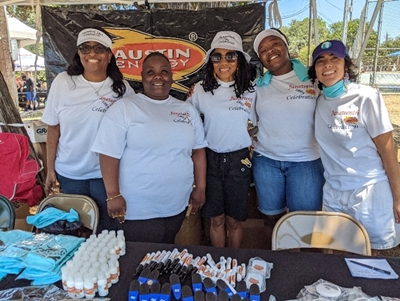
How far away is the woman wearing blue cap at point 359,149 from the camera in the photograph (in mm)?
1813

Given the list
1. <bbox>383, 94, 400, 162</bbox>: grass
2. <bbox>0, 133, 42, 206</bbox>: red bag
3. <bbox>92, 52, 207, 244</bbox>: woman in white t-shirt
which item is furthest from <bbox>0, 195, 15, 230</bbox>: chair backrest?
<bbox>383, 94, 400, 162</bbox>: grass

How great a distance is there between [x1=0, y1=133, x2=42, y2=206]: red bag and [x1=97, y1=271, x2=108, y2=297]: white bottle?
97.8 inches

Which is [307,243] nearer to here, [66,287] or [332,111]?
[332,111]

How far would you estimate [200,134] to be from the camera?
2086mm

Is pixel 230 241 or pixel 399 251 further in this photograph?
pixel 399 251

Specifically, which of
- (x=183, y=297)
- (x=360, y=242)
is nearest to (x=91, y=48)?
(x=183, y=297)

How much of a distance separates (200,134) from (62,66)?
298 centimetres

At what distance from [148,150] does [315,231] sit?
949 millimetres

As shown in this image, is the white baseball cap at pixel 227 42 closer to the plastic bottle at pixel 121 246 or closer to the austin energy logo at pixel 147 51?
the plastic bottle at pixel 121 246

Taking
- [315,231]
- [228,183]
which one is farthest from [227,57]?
[315,231]

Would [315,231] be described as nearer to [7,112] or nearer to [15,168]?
[15,168]

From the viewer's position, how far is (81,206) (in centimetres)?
201

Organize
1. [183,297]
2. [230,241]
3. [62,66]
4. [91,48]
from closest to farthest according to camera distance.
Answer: [183,297] < [91,48] < [230,241] < [62,66]

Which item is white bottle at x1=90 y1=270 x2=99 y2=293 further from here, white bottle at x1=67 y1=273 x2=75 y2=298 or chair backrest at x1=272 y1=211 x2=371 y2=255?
chair backrest at x1=272 y1=211 x2=371 y2=255
